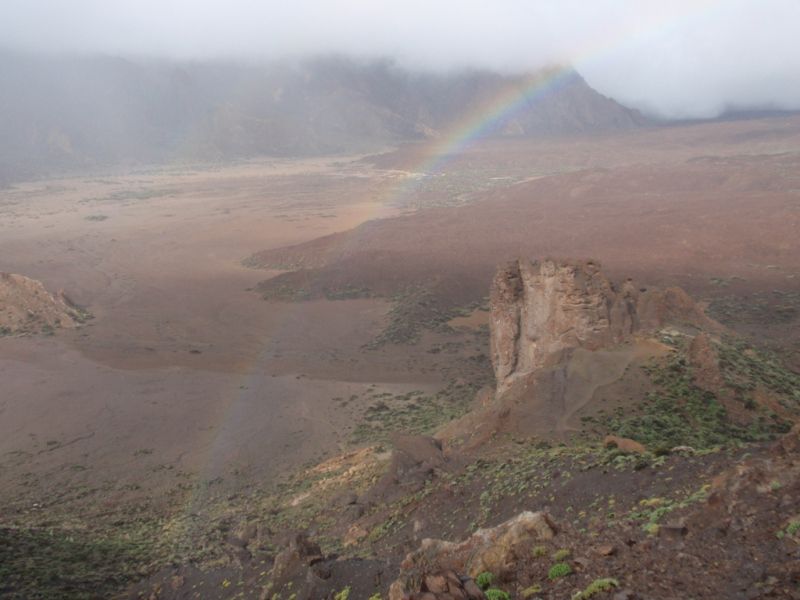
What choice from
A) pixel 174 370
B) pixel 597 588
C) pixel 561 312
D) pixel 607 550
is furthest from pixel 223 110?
pixel 597 588

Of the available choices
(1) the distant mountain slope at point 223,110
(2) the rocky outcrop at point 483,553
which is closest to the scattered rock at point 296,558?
(2) the rocky outcrop at point 483,553

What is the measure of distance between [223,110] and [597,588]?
180120 millimetres

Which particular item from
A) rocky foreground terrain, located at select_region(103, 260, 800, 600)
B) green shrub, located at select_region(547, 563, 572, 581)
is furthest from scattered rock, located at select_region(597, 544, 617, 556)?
green shrub, located at select_region(547, 563, 572, 581)

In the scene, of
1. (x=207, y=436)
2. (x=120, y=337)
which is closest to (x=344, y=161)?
(x=120, y=337)

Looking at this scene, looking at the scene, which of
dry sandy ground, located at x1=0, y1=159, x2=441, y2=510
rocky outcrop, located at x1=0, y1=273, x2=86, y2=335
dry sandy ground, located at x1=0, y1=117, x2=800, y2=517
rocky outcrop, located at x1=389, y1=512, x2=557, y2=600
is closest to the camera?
rocky outcrop, located at x1=389, y1=512, x2=557, y2=600

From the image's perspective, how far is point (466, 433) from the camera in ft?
51.5

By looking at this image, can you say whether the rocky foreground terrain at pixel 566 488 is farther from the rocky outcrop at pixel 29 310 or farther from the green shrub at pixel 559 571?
the rocky outcrop at pixel 29 310

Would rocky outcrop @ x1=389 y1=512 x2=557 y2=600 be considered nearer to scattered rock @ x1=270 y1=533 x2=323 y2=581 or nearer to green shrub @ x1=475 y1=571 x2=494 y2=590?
green shrub @ x1=475 y1=571 x2=494 y2=590

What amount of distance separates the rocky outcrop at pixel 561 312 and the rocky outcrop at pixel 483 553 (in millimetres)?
9466

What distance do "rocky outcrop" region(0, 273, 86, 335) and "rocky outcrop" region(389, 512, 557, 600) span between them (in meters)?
34.9

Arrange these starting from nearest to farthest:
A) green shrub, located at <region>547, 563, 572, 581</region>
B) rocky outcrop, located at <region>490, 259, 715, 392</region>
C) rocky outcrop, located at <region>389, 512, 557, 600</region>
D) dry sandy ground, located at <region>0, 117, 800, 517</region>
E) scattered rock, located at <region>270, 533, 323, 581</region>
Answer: green shrub, located at <region>547, 563, 572, 581</region> < rocky outcrop, located at <region>389, 512, 557, 600</region> < scattered rock, located at <region>270, 533, 323, 581</region> < rocky outcrop, located at <region>490, 259, 715, 392</region> < dry sandy ground, located at <region>0, 117, 800, 517</region>

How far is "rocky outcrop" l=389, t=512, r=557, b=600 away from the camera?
283 inches

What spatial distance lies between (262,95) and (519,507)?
18482 centimetres

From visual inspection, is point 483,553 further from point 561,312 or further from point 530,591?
point 561,312
